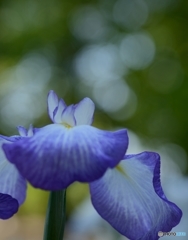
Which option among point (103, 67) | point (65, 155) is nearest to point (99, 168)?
point (65, 155)

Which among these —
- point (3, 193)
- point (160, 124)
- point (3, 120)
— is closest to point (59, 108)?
point (3, 193)

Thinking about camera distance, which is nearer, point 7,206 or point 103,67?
point 7,206

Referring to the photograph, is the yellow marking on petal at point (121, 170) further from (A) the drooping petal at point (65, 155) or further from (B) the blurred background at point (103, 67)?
(B) the blurred background at point (103, 67)

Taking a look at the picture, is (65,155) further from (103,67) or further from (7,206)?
(103,67)

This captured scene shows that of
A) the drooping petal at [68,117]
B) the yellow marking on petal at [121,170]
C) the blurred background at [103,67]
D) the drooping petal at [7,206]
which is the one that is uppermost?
the drooping petal at [68,117]

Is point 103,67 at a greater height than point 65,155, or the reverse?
point 65,155

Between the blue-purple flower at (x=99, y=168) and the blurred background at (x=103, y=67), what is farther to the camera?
the blurred background at (x=103, y=67)

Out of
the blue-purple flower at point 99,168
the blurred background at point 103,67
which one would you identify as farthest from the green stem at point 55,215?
the blurred background at point 103,67
